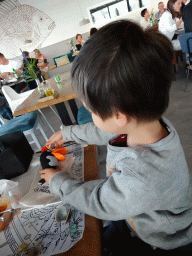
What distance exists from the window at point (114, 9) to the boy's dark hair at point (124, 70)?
7.90 m

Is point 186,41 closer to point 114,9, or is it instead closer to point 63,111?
point 63,111

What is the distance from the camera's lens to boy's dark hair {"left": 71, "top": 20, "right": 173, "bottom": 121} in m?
0.43

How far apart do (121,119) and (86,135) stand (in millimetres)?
410

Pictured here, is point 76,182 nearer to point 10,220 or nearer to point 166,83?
point 10,220

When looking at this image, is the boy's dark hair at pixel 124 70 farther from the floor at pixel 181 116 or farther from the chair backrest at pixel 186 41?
the chair backrest at pixel 186 41

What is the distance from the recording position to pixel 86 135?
0.90 meters

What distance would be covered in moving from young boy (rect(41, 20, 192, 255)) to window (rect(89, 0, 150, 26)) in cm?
792

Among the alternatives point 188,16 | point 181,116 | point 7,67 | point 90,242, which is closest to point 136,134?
point 90,242

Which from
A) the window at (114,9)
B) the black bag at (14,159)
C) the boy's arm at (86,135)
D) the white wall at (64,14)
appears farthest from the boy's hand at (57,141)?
the window at (114,9)

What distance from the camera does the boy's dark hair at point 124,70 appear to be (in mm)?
426

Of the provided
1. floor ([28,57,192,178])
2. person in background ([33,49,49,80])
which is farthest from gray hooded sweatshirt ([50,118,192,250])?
person in background ([33,49,49,80])

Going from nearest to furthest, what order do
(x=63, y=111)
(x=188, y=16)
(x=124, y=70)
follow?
(x=124, y=70) < (x=63, y=111) < (x=188, y=16)

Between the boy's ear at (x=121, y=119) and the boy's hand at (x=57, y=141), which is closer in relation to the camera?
the boy's ear at (x=121, y=119)

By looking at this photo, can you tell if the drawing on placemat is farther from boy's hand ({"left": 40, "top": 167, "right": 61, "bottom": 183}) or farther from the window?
the window
